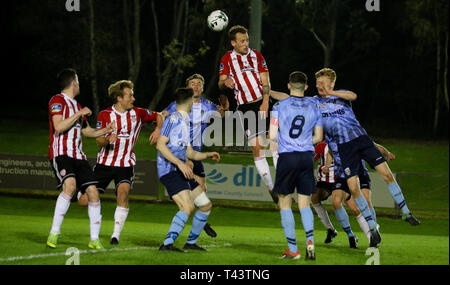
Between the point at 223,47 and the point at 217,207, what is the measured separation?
1628cm

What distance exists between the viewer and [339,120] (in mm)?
11461

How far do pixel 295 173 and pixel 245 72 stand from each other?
254 cm

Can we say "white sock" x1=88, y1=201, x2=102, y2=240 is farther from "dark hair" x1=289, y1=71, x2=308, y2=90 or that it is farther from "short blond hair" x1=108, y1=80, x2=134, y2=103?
"dark hair" x1=289, y1=71, x2=308, y2=90

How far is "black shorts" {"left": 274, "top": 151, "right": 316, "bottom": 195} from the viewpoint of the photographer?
32.1 ft

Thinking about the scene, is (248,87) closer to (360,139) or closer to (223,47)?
(360,139)

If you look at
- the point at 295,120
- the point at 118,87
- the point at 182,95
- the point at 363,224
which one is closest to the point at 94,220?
the point at 118,87

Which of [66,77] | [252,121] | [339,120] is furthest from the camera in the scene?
[252,121]

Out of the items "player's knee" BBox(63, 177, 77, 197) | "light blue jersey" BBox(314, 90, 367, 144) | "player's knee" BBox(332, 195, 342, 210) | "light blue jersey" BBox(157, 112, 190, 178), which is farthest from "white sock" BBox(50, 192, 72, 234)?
"player's knee" BBox(332, 195, 342, 210)

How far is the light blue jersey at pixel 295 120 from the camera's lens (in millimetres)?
9664

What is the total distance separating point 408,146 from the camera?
3794cm

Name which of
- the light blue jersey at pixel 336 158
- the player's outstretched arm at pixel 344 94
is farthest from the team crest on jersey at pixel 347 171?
the player's outstretched arm at pixel 344 94

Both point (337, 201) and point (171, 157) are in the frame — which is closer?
point (171, 157)

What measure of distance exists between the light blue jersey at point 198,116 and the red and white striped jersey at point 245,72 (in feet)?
1.66

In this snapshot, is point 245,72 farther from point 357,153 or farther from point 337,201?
point 337,201
